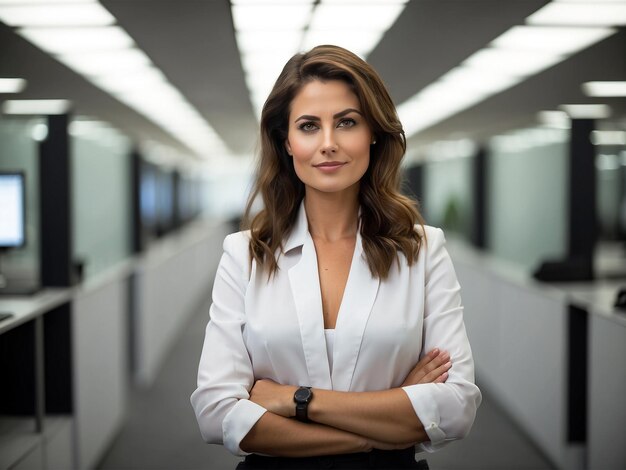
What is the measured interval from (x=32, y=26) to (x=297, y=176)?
1409 mm

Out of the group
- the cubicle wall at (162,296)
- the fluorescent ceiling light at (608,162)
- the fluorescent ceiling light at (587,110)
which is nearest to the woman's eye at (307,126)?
the fluorescent ceiling light at (587,110)

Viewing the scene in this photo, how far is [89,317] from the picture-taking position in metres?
4.57

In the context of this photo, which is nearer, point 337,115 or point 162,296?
point 337,115

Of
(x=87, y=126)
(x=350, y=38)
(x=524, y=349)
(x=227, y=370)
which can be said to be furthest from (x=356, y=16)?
(x=87, y=126)

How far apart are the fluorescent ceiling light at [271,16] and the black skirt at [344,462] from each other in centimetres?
161

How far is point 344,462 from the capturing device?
175 cm

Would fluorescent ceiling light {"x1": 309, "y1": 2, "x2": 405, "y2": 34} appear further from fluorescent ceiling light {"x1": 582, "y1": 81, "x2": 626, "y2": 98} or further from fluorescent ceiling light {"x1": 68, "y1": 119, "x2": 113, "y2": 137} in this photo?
fluorescent ceiling light {"x1": 68, "y1": 119, "x2": 113, "y2": 137}

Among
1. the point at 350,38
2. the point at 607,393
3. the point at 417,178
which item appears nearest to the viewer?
the point at 350,38

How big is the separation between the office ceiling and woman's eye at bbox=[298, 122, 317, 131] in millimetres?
847

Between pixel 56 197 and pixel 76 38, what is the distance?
65.1 inches

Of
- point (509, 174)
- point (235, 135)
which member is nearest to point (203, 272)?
point (235, 135)

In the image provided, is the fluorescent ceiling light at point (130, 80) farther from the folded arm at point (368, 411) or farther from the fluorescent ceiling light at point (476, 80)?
the folded arm at point (368, 411)

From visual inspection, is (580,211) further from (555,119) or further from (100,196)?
(100,196)

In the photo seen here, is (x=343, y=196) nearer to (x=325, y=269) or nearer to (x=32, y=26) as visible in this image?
(x=325, y=269)
